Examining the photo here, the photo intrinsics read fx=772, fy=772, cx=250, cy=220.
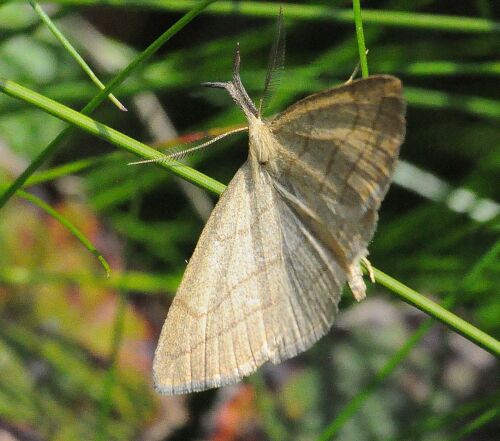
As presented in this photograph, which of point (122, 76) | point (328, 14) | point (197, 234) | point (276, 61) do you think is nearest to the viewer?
point (122, 76)

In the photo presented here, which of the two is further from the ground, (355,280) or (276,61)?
(276,61)

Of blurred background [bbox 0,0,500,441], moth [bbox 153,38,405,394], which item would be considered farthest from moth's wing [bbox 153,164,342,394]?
blurred background [bbox 0,0,500,441]

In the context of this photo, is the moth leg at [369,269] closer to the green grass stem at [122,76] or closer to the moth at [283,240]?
the moth at [283,240]

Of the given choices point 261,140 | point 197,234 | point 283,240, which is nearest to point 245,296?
point 283,240

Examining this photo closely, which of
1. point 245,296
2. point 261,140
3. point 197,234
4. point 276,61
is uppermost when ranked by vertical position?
point 276,61

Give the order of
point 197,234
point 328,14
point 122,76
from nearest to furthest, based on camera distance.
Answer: point 122,76 < point 328,14 < point 197,234

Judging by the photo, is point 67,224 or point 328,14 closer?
point 67,224

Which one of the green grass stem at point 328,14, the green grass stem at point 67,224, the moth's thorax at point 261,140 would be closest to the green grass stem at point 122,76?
the green grass stem at point 67,224

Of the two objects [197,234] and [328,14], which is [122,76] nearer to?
[328,14]

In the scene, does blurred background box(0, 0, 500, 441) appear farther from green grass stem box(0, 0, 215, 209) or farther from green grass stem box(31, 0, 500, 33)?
green grass stem box(0, 0, 215, 209)
